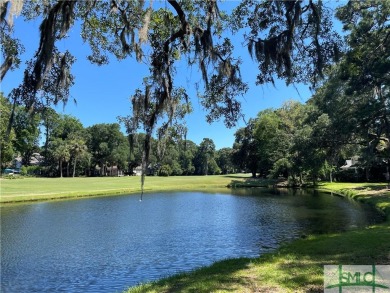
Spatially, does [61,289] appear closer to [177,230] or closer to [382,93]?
[177,230]

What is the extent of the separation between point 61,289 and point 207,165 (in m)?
104

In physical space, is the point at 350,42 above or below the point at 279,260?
above

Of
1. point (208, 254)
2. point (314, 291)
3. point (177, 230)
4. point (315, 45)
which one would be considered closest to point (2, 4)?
point (315, 45)

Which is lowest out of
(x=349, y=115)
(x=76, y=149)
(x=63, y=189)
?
(x=63, y=189)

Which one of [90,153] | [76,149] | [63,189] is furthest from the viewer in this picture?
[90,153]

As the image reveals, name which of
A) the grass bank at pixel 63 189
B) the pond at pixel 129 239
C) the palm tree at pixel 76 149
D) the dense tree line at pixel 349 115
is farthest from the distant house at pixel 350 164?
the palm tree at pixel 76 149

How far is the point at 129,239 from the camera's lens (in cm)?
1739

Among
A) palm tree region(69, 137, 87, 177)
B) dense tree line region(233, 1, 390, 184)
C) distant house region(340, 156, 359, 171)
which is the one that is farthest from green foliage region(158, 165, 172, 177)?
distant house region(340, 156, 359, 171)

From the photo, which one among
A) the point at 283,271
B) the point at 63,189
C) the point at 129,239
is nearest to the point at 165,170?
the point at 63,189

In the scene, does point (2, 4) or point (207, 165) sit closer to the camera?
point (2, 4)

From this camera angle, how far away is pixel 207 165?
4486 inches

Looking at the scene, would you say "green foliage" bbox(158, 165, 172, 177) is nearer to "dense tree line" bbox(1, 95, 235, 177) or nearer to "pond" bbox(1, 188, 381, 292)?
"dense tree line" bbox(1, 95, 235, 177)

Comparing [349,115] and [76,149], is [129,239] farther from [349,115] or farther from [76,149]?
[76,149]

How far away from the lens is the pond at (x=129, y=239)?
11.7m
